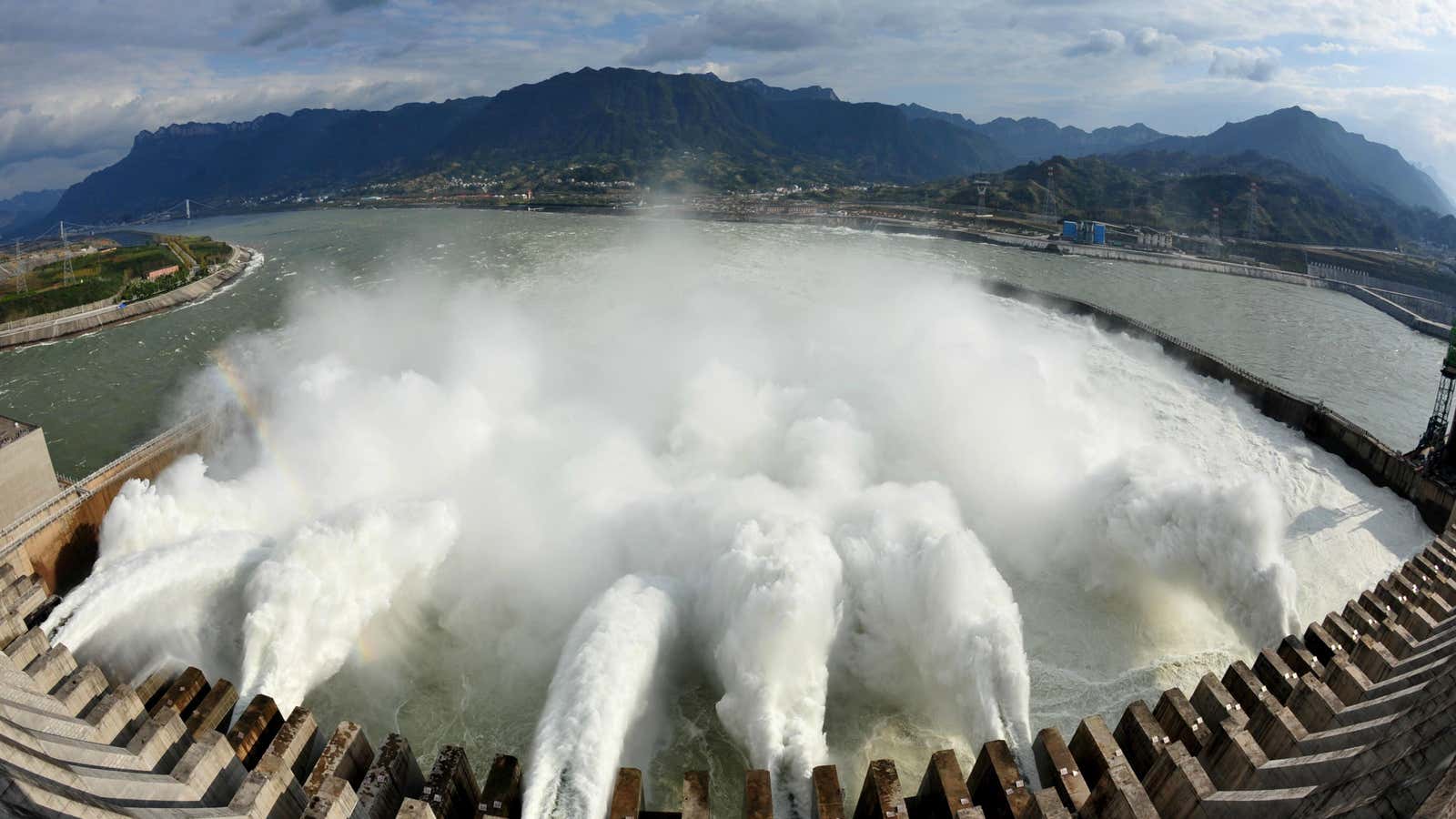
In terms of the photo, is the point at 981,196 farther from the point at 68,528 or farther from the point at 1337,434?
the point at 68,528

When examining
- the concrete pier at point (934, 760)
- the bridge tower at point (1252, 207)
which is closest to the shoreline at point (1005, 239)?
the bridge tower at point (1252, 207)

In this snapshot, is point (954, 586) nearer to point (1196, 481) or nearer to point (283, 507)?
point (1196, 481)

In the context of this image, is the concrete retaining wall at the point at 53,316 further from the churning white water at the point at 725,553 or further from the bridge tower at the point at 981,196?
the bridge tower at the point at 981,196

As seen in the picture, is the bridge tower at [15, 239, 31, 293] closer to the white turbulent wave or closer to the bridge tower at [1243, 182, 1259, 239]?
the white turbulent wave

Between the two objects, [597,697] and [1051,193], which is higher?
[1051,193]

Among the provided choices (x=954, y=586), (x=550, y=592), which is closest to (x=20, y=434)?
(x=550, y=592)

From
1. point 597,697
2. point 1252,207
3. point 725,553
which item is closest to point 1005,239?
point 1252,207
